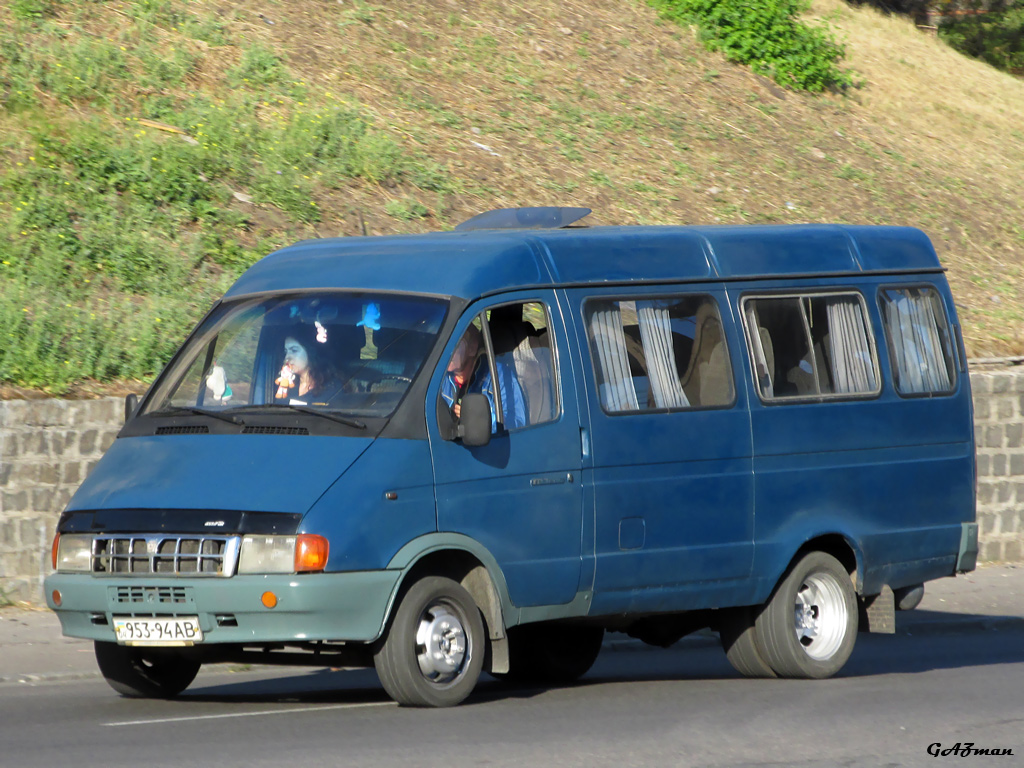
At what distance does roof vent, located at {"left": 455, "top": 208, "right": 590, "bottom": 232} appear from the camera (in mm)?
9781

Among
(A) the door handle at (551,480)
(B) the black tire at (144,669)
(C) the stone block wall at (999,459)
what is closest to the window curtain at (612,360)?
(A) the door handle at (551,480)

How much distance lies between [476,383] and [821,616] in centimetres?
307

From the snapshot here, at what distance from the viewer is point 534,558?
8.54 meters

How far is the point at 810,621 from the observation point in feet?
33.2

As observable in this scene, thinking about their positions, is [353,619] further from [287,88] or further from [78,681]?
[287,88]

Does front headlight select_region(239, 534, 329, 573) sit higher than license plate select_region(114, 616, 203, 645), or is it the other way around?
front headlight select_region(239, 534, 329, 573)

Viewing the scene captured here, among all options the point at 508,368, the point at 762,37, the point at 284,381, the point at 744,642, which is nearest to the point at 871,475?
the point at 744,642

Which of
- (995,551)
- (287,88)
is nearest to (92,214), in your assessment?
(287,88)

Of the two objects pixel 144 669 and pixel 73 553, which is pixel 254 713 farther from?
pixel 73 553

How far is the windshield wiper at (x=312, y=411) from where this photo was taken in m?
8.07

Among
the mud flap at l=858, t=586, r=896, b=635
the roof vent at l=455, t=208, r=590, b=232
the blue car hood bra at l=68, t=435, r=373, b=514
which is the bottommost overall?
the mud flap at l=858, t=586, r=896, b=635

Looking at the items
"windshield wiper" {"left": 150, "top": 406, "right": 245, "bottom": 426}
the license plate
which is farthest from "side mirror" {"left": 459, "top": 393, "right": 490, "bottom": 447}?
the license plate

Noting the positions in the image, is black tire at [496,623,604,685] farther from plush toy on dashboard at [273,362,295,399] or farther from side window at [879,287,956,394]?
side window at [879,287,956,394]

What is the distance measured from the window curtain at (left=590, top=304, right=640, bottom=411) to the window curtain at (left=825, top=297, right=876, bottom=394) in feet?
5.65
